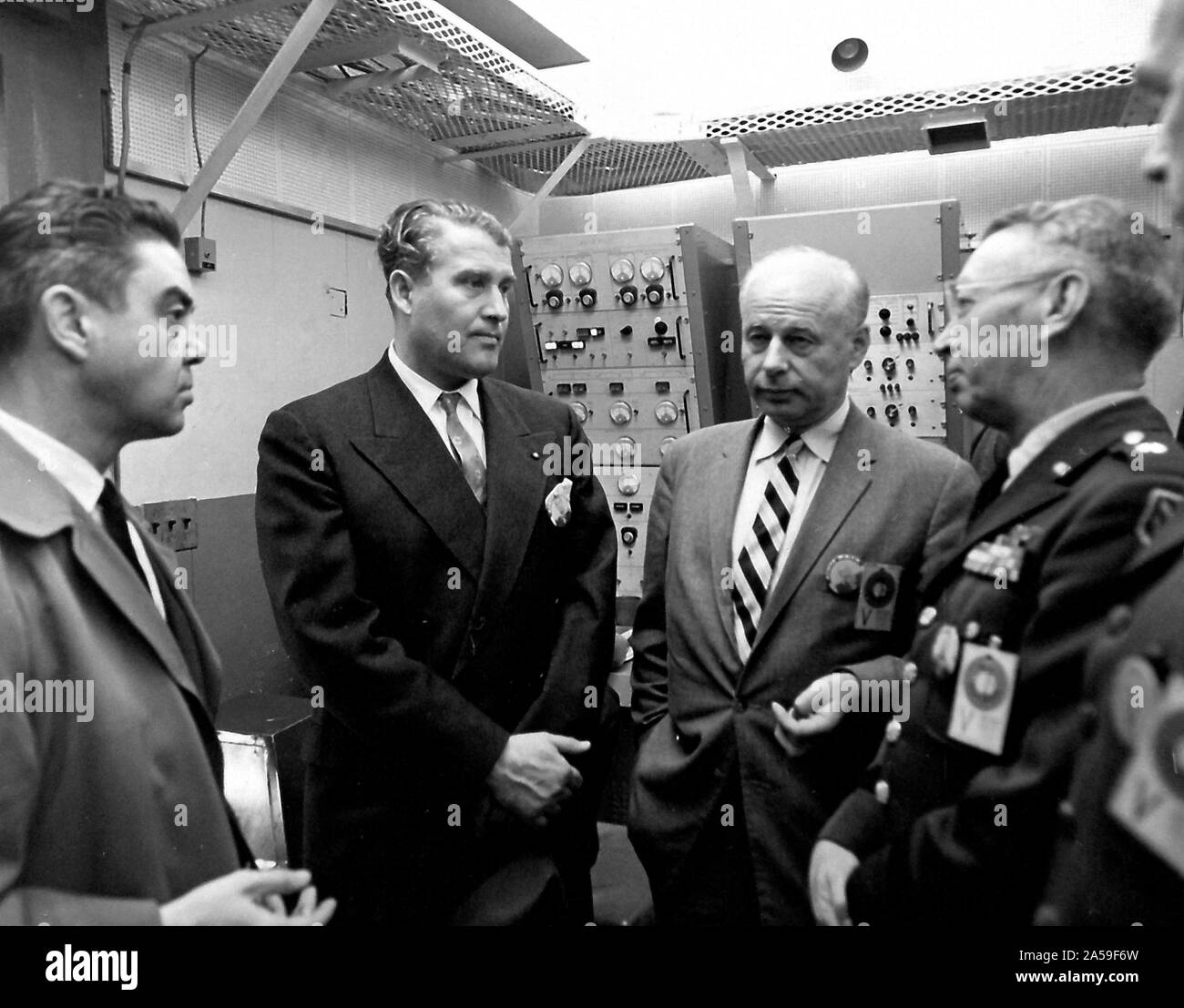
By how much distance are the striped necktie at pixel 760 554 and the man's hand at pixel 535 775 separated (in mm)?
321

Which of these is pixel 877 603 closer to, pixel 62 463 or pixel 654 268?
pixel 62 463

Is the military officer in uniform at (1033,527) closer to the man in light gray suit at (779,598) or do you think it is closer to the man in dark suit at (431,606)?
the man in light gray suit at (779,598)

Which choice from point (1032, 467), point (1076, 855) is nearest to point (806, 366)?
point (1032, 467)

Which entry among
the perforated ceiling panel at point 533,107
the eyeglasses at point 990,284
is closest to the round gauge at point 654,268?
the perforated ceiling panel at point 533,107

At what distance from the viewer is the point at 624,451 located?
11.8 ft

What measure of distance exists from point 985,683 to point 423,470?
0.84 metres

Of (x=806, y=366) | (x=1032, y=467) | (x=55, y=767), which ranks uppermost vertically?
(x=806, y=366)

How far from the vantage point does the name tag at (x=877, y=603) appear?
1168 millimetres

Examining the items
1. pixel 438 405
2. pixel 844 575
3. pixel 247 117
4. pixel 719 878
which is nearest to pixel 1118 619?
pixel 844 575

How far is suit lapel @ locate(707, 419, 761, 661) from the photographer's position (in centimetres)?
133

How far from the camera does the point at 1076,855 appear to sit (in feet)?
2.62
